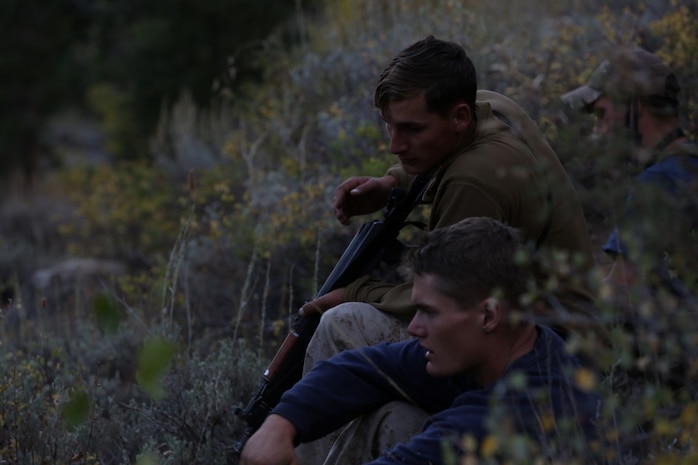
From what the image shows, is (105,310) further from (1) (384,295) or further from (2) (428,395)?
(1) (384,295)

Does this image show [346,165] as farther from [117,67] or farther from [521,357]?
[117,67]

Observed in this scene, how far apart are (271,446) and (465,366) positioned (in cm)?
58

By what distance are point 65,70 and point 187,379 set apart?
492 inches

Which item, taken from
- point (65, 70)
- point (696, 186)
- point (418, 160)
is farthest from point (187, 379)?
point (65, 70)

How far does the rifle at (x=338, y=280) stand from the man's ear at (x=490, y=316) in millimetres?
985

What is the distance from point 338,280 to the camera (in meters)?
3.77

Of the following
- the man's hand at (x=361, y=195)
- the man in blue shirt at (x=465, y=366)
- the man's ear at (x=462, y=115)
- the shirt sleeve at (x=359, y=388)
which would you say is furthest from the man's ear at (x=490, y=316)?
the man's hand at (x=361, y=195)

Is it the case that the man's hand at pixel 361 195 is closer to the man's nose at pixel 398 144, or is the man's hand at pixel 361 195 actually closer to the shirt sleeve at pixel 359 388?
the man's nose at pixel 398 144

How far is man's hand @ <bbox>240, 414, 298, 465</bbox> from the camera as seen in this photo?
2846 mm

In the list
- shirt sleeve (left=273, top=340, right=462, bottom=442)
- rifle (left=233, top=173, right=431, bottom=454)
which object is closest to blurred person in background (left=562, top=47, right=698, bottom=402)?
shirt sleeve (left=273, top=340, right=462, bottom=442)

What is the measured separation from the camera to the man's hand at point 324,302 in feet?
12.0

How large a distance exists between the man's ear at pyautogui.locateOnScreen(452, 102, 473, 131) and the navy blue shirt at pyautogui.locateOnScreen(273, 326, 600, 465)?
85 cm

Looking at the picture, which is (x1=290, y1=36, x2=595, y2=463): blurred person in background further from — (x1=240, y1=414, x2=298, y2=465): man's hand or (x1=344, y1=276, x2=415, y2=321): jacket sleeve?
(x1=240, y1=414, x2=298, y2=465): man's hand

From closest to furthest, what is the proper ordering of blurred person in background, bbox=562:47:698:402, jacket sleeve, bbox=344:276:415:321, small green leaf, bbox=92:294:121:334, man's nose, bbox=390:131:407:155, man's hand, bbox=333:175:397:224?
1. small green leaf, bbox=92:294:121:334
2. blurred person in background, bbox=562:47:698:402
3. jacket sleeve, bbox=344:276:415:321
4. man's nose, bbox=390:131:407:155
5. man's hand, bbox=333:175:397:224
